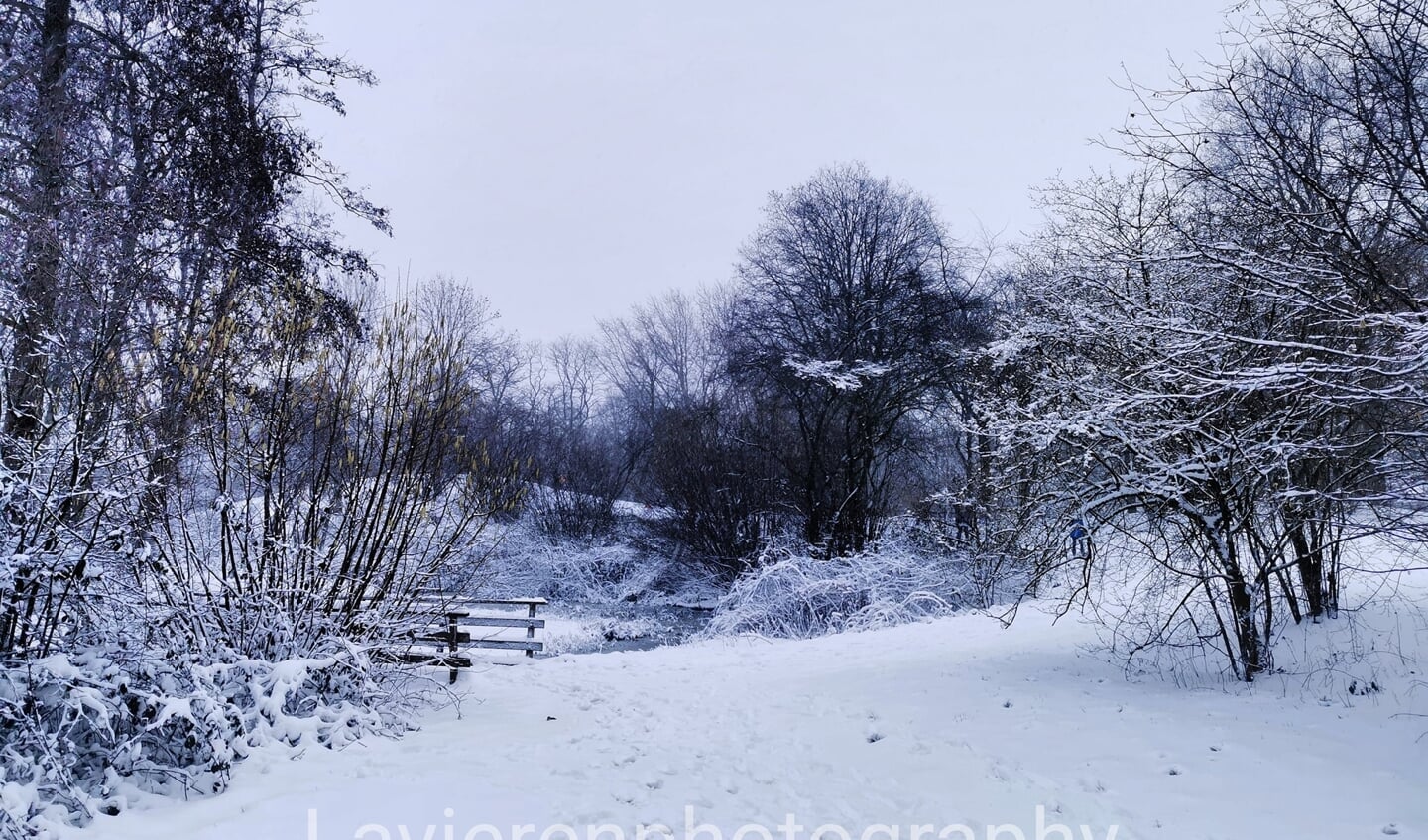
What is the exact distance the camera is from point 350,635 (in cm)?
664

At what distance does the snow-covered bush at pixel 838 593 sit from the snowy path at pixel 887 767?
6.80 m

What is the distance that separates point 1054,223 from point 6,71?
37.1ft

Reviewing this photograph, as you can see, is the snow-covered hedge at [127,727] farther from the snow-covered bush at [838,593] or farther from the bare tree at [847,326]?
the bare tree at [847,326]

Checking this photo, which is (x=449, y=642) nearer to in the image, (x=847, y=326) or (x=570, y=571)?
(x=847, y=326)

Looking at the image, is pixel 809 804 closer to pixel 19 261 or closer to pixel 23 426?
pixel 23 426

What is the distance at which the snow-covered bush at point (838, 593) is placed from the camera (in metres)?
14.8

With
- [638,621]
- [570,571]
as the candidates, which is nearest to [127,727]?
[638,621]

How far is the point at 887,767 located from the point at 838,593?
9.81 meters

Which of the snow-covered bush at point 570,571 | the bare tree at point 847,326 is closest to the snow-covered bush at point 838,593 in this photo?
the bare tree at point 847,326

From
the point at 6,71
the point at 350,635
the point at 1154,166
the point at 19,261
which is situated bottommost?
the point at 350,635

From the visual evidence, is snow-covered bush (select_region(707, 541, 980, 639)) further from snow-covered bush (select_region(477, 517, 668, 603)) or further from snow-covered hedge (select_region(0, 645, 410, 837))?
snow-covered hedge (select_region(0, 645, 410, 837))

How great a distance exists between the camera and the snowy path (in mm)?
4281

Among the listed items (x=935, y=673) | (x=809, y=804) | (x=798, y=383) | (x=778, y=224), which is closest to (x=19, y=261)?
(x=809, y=804)

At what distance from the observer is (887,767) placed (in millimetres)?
5488
